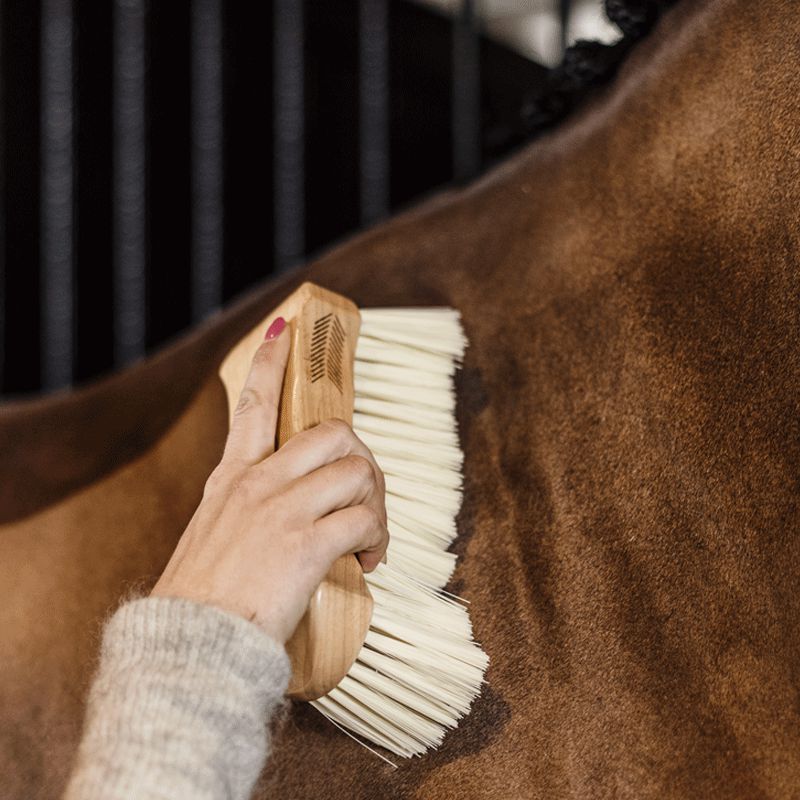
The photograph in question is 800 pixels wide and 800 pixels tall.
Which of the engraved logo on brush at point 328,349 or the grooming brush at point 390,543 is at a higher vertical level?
the engraved logo on brush at point 328,349

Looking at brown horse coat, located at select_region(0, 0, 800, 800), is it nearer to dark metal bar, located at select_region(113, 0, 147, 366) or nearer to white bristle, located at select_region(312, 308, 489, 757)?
white bristle, located at select_region(312, 308, 489, 757)

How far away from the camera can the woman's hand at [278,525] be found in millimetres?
371

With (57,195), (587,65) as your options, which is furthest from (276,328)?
(57,195)

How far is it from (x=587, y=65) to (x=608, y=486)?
31 cm

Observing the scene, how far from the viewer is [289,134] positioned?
4.07 feet

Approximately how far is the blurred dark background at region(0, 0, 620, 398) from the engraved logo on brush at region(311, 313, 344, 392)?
76cm

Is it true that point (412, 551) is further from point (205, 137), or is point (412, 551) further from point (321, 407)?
point (205, 137)

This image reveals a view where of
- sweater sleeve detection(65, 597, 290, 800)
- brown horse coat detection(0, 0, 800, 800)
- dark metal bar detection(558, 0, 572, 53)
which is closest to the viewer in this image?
sweater sleeve detection(65, 597, 290, 800)

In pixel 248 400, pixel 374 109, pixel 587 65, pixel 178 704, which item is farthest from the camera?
pixel 374 109

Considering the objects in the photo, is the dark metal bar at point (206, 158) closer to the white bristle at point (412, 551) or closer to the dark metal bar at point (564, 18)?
the dark metal bar at point (564, 18)

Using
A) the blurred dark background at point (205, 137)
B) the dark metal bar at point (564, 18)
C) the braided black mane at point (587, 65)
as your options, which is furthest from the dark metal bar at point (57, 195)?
the braided black mane at point (587, 65)

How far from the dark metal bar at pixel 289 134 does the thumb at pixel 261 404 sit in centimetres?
83

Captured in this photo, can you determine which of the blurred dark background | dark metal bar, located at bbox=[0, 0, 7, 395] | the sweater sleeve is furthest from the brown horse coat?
dark metal bar, located at bbox=[0, 0, 7, 395]

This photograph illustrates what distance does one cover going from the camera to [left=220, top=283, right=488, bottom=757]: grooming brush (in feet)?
1.35
